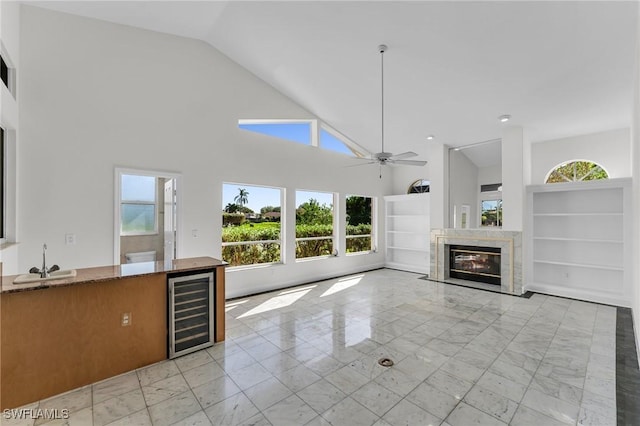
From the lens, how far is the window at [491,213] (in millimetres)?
6875

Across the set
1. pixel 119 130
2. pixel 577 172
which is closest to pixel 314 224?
pixel 119 130

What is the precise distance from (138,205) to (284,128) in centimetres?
308

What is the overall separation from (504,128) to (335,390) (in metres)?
5.73

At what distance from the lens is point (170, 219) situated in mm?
4434

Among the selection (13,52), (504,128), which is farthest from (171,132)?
(504,128)

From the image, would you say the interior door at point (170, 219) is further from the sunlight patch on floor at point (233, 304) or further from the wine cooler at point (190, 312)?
the wine cooler at point (190, 312)

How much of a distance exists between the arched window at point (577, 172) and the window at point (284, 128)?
17.7 feet

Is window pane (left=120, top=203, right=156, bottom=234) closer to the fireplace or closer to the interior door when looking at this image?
the interior door

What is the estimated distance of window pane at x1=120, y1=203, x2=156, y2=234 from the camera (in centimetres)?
408

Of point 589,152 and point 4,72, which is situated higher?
point 4,72

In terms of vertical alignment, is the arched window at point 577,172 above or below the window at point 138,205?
above

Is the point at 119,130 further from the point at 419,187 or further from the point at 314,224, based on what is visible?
the point at 419,187

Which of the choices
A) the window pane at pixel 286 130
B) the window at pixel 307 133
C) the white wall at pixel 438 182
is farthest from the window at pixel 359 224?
the window pane at pixel 286 130

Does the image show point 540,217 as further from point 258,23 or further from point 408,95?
point 258,23
